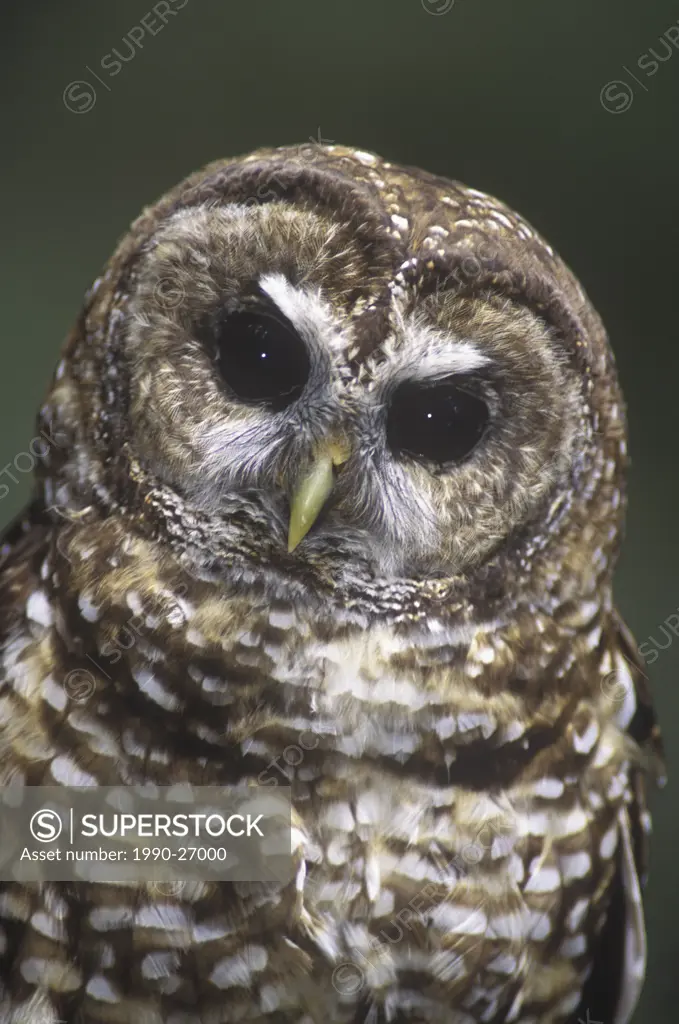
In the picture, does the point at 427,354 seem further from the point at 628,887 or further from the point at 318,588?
the point at 628,887

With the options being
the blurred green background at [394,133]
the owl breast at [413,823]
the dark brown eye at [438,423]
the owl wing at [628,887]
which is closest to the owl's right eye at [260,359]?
the dark brown eye at [438,423]

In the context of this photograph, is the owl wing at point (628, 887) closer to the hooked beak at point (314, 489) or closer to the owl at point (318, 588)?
the owl at point (318, 588)

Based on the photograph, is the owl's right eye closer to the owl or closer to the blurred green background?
the owl

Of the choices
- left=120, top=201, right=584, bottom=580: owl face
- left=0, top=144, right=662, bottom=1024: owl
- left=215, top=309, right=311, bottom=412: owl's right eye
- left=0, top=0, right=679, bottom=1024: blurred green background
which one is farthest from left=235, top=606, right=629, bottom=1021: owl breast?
left=0, top=0, right=679, bottom=1024: blurred green background

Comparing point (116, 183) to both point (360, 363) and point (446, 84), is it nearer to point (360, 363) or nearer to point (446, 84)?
point (446, 84)

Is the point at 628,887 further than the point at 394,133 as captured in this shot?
No

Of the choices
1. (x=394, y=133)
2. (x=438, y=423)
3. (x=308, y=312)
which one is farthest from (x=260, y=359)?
(x=394, y=133)
